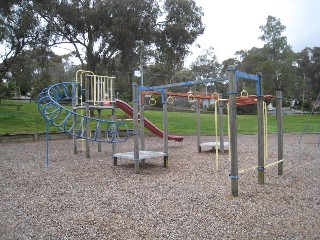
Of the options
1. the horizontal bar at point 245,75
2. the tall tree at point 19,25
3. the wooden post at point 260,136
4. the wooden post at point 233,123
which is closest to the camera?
the wooden post at point 233,123

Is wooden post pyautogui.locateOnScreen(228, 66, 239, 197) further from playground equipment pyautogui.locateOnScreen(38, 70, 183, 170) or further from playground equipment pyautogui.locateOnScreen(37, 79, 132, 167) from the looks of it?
playground equipment pyautogui.locateOnScreen(37, 79, 132, 167)

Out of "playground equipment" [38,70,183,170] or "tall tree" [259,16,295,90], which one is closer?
"playground equipment" [38,70,183,170]

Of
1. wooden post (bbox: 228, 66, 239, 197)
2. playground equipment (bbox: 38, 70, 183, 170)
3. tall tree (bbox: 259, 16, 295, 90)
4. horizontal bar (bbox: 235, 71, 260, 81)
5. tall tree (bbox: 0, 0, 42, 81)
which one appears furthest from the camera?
tall tree (bbox: 259, 16, 295, 90)

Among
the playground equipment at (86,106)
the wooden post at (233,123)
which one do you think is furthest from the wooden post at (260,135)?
the playground equipment at (86,106)

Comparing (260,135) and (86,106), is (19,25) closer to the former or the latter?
(86,106)

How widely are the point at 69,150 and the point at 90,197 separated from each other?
6.91 meters

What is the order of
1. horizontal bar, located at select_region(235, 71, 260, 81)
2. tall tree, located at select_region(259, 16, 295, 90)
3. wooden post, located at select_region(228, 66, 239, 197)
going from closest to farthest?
1. wooden post, located at select_region(228, 66, 239, 197)
2. horizontal bar, located at select_region(235, 71, 260, 81)
3. tall tree, located at select_region(259, 16, 295, 90)

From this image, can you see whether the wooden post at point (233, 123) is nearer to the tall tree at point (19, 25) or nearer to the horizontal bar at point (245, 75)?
the horizontal bar at point (245, 75)

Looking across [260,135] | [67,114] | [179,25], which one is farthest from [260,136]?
[179,25]

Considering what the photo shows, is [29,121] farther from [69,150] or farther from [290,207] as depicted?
[290,207]

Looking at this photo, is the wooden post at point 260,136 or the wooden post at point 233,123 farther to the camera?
the wooden post at point 260,136

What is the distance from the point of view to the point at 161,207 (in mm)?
4773

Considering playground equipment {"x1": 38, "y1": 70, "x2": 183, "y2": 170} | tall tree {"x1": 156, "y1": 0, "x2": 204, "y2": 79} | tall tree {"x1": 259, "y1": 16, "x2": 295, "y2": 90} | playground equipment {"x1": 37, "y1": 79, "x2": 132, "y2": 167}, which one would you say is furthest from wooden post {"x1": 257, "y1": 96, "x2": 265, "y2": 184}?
tall tree {"x1": 259, "y1": 16, "x2": 295, "y2": 90}

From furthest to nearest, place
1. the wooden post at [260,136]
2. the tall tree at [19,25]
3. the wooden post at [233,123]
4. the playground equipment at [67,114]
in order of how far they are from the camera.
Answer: the tall tree at [19,25] → the playground equipment at [67,114] → the wooden post at [260,136] → the wooden post at [233,123]
